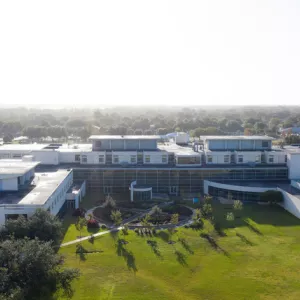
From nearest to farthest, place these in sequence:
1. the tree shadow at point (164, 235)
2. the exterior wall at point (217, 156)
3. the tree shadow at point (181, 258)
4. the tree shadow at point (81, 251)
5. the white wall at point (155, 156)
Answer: the tree shadow at point (181, 258) < the tree shadow at point (81, 251) < the tree shadow at point (164, 235) < the white wall at point (155, 156) < the exterior wall at point (217, 156)

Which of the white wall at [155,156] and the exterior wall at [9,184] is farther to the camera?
the white wall at [155,156]

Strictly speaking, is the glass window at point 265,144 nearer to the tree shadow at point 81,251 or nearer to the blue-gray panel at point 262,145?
the blue-gray panel at point 262,145

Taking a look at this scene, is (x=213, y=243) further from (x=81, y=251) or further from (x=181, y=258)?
(x=81, y=251)

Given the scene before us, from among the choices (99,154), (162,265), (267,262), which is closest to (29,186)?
(99,154)

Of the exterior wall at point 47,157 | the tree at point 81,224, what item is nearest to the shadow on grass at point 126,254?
the tree at point 81,224

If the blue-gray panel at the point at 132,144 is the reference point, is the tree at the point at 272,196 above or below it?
below
